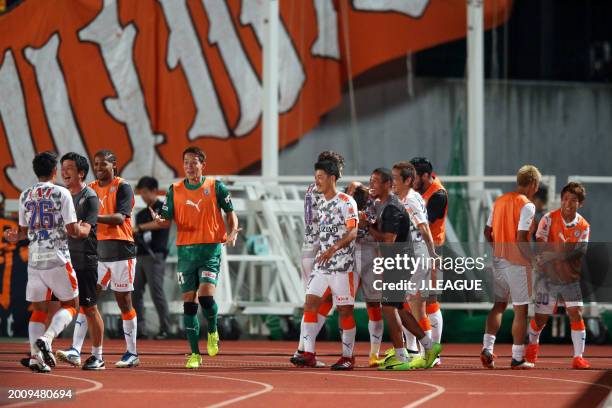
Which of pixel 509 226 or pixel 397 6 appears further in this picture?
pixel 397 6

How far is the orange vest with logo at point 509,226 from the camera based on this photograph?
603 inches

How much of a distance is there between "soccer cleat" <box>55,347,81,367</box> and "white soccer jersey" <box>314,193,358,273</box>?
255 centimetres

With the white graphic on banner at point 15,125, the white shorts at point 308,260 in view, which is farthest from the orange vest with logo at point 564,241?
the white graphic on banner at point 15,125

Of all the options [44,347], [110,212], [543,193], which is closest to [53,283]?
[44,347]

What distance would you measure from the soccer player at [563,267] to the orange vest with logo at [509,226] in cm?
30

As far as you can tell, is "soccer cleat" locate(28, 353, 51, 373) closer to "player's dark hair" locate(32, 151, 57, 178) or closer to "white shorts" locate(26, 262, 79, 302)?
"white shorts" locate(26, 262, 79, 302)

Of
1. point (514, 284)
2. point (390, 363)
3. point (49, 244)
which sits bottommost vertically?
point (390, 363)

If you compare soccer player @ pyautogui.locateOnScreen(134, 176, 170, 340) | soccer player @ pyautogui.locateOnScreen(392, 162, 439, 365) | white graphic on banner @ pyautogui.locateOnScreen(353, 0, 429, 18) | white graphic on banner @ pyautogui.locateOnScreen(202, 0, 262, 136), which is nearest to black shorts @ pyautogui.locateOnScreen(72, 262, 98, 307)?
soccer player @ pyautogui.locateOnScreen(392, 162, 439, 365)

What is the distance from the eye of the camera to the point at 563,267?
51.2 ft

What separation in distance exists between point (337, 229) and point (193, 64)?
1041 centimetres

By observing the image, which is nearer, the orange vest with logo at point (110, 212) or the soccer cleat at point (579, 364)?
the orange vest with logo at point (110, 212)

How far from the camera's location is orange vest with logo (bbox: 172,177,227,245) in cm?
1510

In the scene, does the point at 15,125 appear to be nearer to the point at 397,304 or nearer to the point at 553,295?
the point at 397,304

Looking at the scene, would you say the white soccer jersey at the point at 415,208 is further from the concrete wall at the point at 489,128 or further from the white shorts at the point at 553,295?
the concrete wall at the point at 489,128
